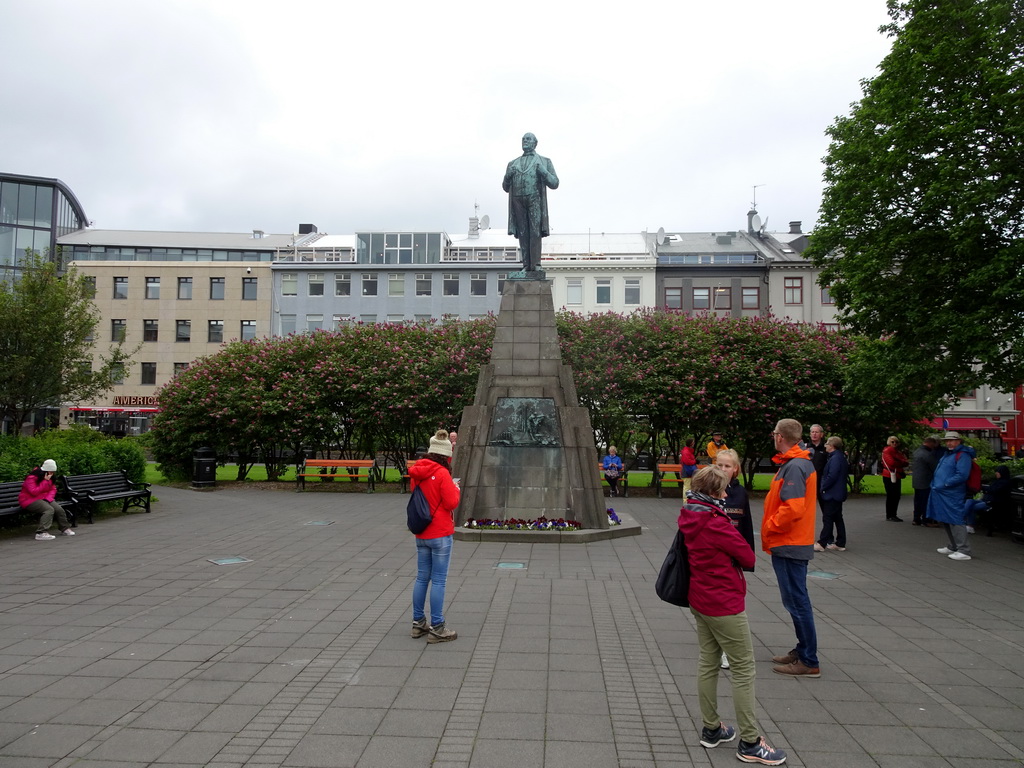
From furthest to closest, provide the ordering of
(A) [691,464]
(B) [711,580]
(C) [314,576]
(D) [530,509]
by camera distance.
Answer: (A) [691,464] → (D) [530,509] → (C) [314,576] → (B) [711,580]

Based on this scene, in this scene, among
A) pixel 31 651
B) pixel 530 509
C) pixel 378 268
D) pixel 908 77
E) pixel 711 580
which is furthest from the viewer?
pixel 378 268

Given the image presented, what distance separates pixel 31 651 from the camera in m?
5.52

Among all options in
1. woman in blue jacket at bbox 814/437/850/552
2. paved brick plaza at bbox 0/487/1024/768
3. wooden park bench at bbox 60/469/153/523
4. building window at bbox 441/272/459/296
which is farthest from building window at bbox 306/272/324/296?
woman in blue jacket at bbox 814/437/850/552

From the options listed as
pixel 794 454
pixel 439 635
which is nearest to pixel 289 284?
pixel 439 635

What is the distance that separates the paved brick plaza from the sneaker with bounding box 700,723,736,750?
5cm

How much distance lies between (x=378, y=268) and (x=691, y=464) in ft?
111

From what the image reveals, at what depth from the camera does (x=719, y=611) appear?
12.6ft

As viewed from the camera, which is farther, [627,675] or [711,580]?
[627,675]

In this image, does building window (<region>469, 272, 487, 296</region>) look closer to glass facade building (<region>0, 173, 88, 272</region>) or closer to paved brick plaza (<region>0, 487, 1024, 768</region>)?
glass facade building (<region>0, 173, 88, 272</region>)

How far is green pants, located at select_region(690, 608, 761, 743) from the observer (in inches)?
150

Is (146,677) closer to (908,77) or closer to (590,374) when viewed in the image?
(908,77)

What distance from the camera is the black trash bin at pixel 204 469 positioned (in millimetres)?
21188

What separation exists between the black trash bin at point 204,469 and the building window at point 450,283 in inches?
1101

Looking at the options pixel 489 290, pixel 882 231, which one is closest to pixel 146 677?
pixel 882 231
